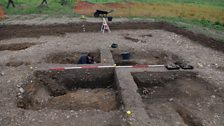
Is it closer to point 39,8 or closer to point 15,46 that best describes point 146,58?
point 15,46

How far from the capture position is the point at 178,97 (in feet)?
33.0

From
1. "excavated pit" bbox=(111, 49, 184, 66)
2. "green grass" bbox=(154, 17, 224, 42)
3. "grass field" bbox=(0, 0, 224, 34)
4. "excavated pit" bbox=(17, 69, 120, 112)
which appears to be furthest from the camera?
"grass field" bbox=(0, 0, 224, 34)

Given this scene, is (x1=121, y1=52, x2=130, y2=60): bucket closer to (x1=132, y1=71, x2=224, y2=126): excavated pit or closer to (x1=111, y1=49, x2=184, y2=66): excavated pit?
(x1=111, y1=49, x2=184, y2=66): excavated pit

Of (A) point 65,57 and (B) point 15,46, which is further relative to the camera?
(B) point 15,46

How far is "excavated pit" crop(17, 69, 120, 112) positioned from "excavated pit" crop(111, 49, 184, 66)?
70.0 inches

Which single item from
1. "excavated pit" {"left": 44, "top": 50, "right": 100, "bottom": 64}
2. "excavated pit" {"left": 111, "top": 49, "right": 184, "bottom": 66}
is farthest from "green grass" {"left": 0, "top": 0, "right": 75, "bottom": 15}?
"excavated pit" {"left": 111, "top": 49, "right": 184, "bottom": 66}

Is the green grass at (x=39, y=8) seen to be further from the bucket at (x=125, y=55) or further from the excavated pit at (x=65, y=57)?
the bucket at (x=125, y=55)

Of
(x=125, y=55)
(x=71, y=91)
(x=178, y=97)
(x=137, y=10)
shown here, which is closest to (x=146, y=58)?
(x=125, y=55)

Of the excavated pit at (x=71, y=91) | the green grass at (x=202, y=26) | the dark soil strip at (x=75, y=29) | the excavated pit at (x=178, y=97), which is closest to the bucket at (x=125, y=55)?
the excavated pit at (x=71, y=91)

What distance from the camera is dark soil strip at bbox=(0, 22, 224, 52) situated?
53.3ft

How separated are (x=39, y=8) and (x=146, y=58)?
12524 mm

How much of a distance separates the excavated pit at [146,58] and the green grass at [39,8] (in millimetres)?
9686

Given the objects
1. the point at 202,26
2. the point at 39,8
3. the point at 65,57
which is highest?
the point at 39,8

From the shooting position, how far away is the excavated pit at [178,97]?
8.79m
